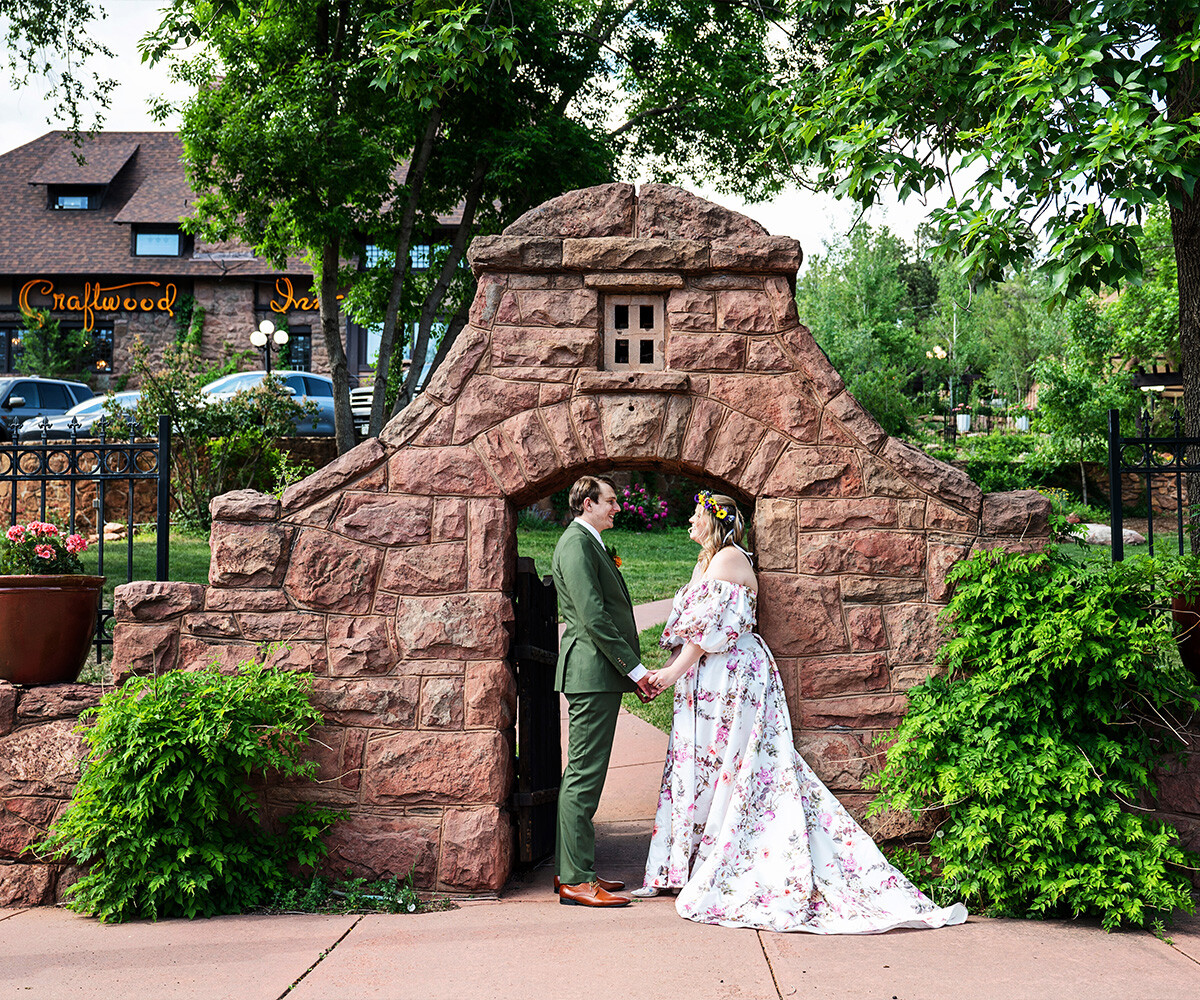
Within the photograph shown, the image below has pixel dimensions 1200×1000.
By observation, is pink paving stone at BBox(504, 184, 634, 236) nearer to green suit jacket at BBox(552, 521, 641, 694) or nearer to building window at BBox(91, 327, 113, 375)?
green suit jacket at BBox(552, 521, 641, 694)

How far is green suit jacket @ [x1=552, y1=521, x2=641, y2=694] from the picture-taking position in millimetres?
4746

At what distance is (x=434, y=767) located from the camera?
4.90 m

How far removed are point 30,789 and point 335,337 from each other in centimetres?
870

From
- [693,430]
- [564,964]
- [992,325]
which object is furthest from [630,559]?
[992,325]

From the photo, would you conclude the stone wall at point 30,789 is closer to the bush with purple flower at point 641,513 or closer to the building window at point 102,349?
the bush with purple flower at point 641,513

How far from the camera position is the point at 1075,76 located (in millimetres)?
5449

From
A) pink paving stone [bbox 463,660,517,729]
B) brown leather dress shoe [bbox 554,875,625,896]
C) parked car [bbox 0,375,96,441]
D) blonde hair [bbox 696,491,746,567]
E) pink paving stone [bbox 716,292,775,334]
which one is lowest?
brown leather dress shoe [bbox 554,875,625,896]

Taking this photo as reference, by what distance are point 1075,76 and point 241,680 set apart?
17.3ft

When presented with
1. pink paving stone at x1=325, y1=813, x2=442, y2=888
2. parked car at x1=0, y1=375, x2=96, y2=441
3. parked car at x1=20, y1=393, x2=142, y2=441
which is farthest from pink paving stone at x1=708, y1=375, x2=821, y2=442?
parked car at x1=0, y1=375, x2=96, y2=441

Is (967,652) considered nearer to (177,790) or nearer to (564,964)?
(564,964)

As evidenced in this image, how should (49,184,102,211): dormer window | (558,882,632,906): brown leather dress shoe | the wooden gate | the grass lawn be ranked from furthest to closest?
(49,184,102,211): dormer window < the grass lawn < the wooden gate < (558,882,632,906): brown leather dress shoe

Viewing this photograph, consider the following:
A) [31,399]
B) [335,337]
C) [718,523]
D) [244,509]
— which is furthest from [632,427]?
[31,399]

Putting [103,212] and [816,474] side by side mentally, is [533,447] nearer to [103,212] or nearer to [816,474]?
[816,474]

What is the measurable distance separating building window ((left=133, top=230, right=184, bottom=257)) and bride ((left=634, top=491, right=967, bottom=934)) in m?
24.8
